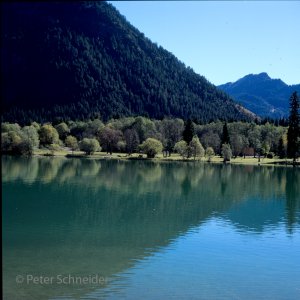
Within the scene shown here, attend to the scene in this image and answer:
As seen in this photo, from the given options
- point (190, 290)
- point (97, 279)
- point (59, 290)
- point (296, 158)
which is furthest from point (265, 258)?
point (296, 158)

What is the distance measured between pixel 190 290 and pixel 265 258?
23.0ft

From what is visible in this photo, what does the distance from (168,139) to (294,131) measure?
44.1 metres

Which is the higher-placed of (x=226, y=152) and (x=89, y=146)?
(x=89, y=146)

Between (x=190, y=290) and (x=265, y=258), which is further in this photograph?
(x=265, y=258)

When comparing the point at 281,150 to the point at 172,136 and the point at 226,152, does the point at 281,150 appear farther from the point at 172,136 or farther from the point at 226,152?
the point at 172,136

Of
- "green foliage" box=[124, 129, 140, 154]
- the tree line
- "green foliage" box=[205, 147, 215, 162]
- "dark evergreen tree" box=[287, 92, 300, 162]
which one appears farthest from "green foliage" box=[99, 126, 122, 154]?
"dark evergreen tree" box=[287, 92, 300, 162]

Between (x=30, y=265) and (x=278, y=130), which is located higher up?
(x=278, y=130)

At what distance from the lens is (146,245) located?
2292 centimetres

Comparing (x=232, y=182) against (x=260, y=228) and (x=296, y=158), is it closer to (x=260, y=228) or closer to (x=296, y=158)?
(x=260, y=228)

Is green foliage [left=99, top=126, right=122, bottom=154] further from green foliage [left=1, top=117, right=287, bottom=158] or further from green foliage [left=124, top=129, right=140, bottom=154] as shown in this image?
green foliage [left=124, top=129, right=140, bottom=154]

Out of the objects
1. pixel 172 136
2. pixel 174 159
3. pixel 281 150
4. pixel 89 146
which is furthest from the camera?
pixel 172 136

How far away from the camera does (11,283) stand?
15750mm

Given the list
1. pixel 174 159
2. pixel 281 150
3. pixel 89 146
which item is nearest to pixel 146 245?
pixel 174 159

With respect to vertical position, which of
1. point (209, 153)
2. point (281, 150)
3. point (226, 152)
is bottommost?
point (209, 153)
